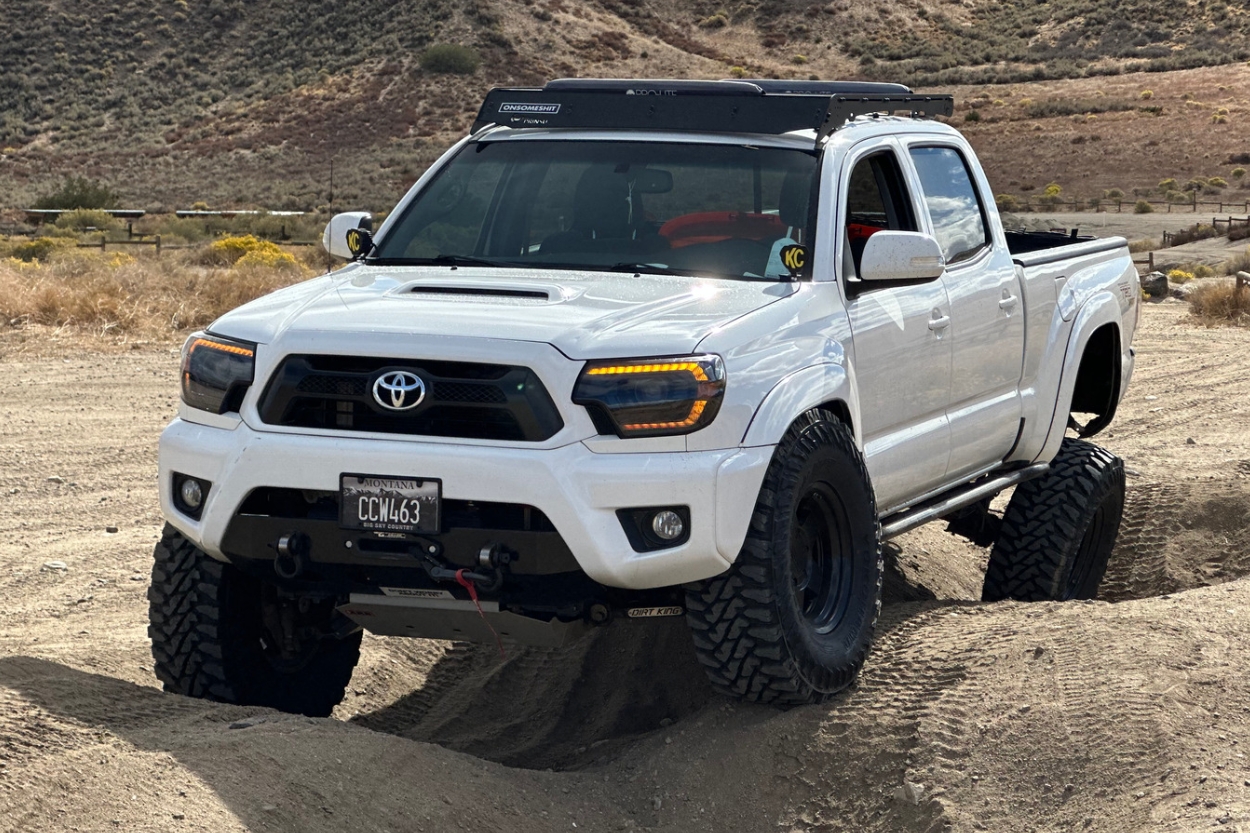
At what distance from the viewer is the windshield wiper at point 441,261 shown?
5676mm

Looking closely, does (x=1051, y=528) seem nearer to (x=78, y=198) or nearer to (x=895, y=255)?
(x=895, y=255)

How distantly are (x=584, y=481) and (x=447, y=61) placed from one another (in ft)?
207

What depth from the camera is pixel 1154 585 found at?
831 centimetres

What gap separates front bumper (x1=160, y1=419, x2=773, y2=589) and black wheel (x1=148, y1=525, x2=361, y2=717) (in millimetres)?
596

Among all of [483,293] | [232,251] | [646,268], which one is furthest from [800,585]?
[232,251]

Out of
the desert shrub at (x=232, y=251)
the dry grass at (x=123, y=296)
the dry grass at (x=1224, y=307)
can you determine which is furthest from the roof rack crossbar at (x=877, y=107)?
the desert shrub at (x=232, y=251)

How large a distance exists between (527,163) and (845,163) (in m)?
1.21

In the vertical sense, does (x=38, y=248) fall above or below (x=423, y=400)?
below

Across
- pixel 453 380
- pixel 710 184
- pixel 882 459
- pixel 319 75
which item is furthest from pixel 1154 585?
pixel 319 75

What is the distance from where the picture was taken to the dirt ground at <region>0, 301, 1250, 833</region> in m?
4.31

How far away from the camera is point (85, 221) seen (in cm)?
4166

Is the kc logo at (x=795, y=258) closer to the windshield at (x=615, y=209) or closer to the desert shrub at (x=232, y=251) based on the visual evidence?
the windshield at (x=615, y=209)

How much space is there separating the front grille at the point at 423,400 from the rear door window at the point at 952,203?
8.18ft

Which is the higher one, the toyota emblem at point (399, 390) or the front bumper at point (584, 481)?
the toyota emblem at point (399, 390)
